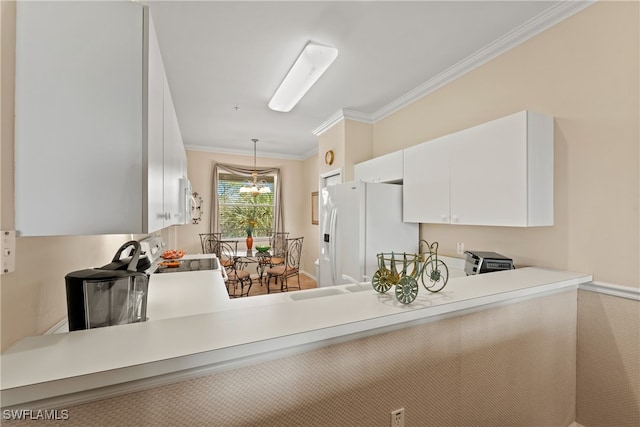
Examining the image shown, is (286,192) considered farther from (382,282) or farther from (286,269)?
(382,282)

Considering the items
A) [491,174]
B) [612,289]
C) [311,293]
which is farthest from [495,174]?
[311,293]

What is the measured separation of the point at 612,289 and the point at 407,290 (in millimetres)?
1464

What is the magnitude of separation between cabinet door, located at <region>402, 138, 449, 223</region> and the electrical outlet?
5.36ft

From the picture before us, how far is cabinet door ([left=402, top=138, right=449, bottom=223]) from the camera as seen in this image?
2.40 m

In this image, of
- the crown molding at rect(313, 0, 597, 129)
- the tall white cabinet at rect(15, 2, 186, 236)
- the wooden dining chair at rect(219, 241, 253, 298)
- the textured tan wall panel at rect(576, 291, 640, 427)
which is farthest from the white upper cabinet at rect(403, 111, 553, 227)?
the wooden dining chair at rect(219, 241, 253, 298)

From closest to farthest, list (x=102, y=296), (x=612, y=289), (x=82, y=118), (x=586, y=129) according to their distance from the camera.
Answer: (x=82, y=118) → (x=102, y=296) → (x=612, y=289) → (x=586, y=129)

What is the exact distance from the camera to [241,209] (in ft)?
19.9

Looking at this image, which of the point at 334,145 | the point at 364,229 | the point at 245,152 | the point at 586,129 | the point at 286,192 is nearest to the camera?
the point at 586,129

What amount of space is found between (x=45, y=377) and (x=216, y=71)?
276 centimetres

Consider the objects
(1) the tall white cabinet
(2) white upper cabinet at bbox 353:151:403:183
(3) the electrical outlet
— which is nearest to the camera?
(1) the tall white cabinet

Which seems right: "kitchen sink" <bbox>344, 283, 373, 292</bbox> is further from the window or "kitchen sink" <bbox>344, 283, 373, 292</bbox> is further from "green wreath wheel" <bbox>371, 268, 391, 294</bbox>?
the window

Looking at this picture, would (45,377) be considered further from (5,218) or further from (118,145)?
(118,145)

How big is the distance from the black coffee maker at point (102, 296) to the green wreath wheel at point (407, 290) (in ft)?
3.36

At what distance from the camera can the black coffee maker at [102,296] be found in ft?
2.92
